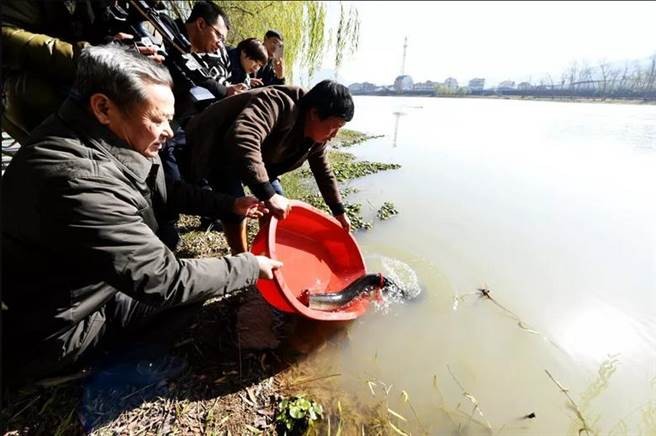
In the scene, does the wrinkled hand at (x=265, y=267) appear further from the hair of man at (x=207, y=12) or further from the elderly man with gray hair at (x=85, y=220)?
the hair of man at (x=207, y=12)

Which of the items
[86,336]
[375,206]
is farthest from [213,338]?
[375,206]

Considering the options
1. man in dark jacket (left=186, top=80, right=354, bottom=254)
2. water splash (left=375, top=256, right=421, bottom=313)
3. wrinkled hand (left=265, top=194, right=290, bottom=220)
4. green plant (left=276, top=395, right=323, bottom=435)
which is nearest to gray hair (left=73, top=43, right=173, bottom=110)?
man in dark jacket (left=186, top=80, right=354, bottom=254)

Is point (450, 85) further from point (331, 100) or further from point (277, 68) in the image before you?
point (331, 100)

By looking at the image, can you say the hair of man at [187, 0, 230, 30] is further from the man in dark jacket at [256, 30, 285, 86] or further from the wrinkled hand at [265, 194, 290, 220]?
the wrinkled hand at [265, 194, 290, 220]

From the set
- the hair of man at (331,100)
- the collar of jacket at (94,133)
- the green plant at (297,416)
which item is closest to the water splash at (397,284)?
the green plant at (297,416)

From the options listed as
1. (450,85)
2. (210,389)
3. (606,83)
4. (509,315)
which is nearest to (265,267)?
(210,389)

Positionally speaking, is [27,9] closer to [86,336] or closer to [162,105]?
[162,105]

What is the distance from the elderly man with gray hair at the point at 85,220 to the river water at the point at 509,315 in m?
1.20

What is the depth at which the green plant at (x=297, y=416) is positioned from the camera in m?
1.72

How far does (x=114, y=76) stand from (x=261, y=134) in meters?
1.04

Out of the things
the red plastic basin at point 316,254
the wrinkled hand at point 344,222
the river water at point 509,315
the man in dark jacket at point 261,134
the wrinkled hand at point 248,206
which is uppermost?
the man in dark jacket at point 261,134

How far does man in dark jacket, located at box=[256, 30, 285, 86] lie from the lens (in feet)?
16.6

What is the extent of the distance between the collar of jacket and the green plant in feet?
4.34

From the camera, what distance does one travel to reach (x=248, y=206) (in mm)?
2225
